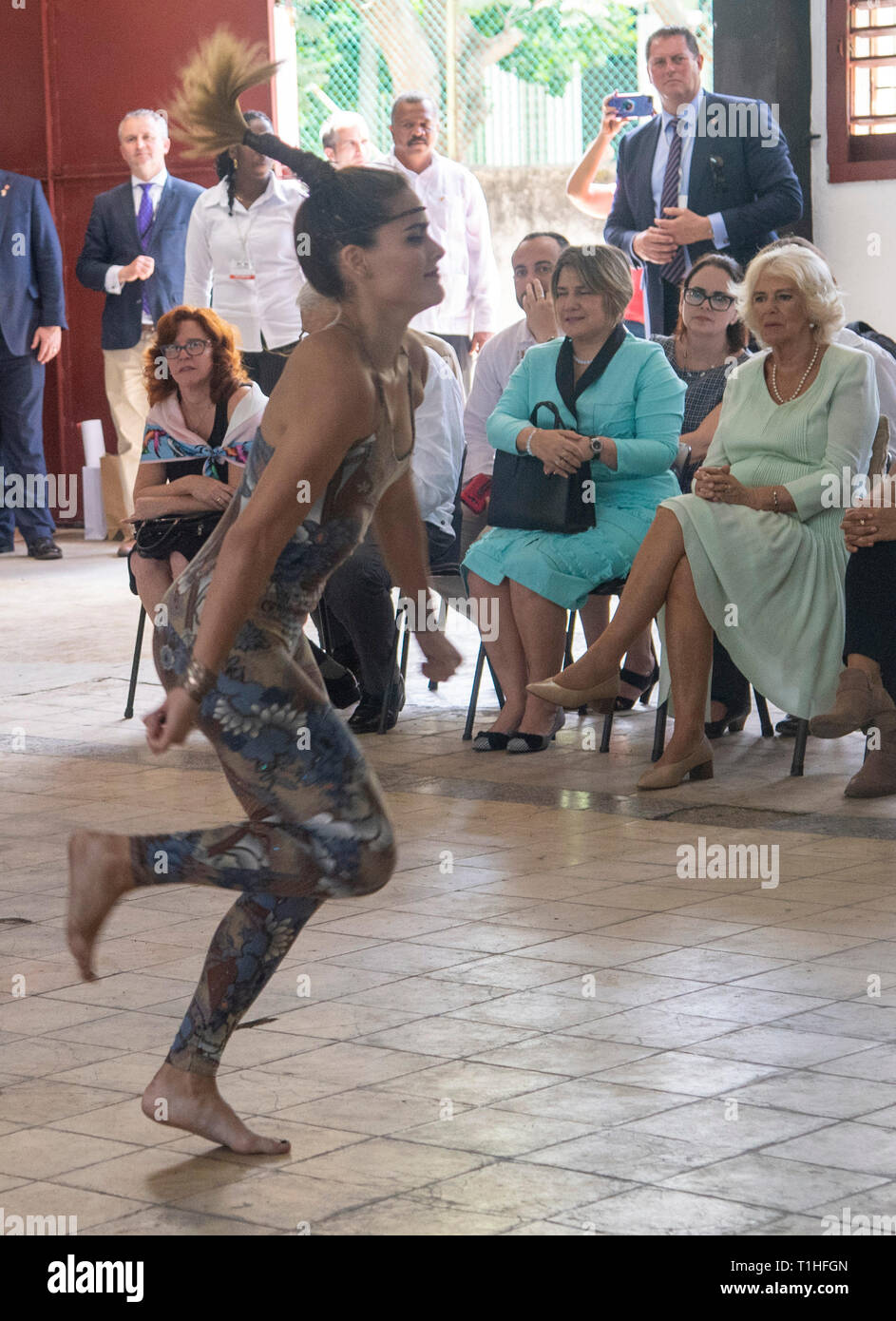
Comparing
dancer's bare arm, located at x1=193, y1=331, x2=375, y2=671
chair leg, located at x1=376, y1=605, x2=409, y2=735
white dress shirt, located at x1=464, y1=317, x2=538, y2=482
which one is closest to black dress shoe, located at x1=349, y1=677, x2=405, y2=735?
chair leg, located at x1=376, y1=605, x2=409, y2=735

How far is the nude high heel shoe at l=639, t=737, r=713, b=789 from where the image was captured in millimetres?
6062

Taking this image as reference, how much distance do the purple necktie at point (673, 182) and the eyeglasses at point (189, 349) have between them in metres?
2.22

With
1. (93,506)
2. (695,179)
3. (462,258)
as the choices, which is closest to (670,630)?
(695,179)

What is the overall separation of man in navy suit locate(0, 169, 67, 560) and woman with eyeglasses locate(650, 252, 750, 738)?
21.0ft

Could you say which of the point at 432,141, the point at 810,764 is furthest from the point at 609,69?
the point at 810,764

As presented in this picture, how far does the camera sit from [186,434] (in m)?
6.99

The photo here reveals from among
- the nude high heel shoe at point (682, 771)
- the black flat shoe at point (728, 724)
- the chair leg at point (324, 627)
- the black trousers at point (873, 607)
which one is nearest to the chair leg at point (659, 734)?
the nude high heel shoe at point (682, 771)

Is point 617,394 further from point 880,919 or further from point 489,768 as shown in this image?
point 880,919

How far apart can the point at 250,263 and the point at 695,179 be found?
2592mm

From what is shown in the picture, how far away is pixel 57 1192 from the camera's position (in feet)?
10.2

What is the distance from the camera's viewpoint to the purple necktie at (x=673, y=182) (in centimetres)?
822

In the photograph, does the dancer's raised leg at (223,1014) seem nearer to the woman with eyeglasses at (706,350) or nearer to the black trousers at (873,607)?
the black trousers at (873,607)

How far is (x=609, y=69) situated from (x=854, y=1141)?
17885 mm
